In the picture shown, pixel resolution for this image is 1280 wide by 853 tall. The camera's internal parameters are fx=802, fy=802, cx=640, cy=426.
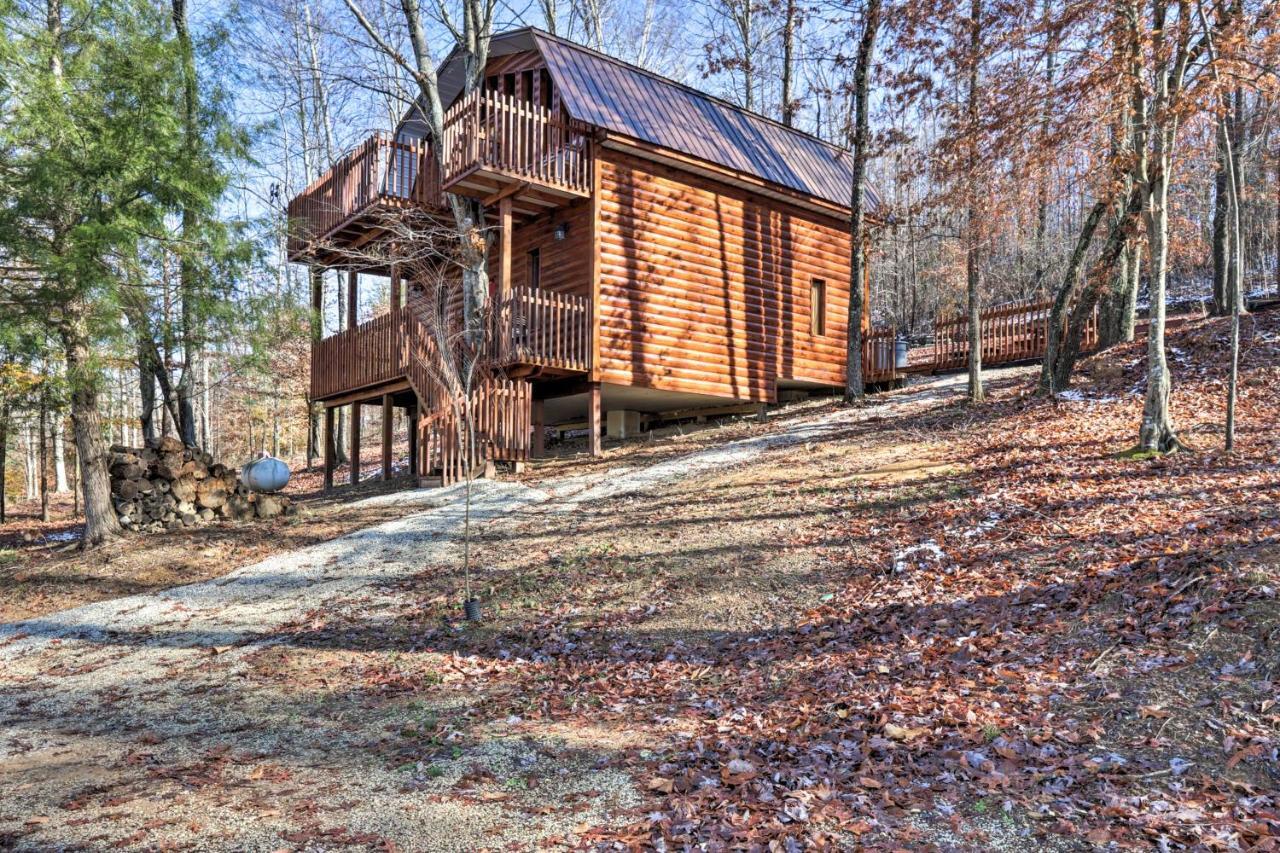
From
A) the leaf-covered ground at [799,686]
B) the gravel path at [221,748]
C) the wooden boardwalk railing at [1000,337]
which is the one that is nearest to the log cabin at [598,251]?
the wooden boardwalk railing at [1000,337]

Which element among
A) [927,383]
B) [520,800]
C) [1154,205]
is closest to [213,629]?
[520,800]

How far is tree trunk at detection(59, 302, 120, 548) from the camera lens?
9.59m

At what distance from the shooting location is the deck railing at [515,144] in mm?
12750

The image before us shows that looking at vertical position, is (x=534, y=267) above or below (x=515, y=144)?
below

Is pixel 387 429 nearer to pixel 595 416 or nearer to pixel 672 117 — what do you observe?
pixel 595 416

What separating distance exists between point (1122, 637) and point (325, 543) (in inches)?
336

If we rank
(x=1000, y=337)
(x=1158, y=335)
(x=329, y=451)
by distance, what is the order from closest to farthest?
1. (x=1158, y=335)
2. (x=329, y=451)
3. (x=1000, y=337)

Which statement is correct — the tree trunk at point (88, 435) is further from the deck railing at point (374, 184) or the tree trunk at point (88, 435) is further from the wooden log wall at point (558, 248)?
the wooden log wall at point (558, 248)

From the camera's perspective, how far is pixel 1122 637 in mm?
4914

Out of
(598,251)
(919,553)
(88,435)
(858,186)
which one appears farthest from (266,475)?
(919,553)

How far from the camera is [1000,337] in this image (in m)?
19.3

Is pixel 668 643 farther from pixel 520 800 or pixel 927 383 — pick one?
pixel 927 383

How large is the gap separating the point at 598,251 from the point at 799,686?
32.8ft

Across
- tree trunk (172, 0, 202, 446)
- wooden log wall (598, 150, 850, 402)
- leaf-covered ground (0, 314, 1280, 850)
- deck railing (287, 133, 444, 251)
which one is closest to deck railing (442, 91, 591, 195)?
wooden log wall (598, 150, 850, 402)
